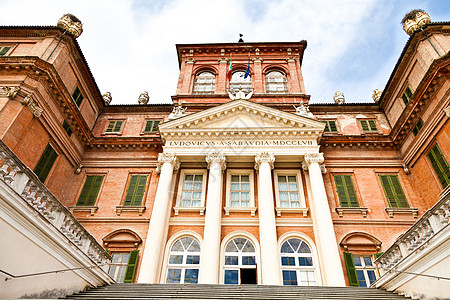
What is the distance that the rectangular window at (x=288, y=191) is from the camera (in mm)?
18250

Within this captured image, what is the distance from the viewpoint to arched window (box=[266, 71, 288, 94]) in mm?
25225

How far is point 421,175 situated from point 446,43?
7611 mm

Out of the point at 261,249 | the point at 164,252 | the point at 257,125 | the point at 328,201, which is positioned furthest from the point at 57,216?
the point at 328,201

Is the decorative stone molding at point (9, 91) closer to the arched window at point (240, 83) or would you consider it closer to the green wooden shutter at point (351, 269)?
the arched window at point (240, 83)

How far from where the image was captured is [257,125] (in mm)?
19531

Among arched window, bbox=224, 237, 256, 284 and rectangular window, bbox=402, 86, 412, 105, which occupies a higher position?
rectangular window, bbox=402, 86, 412, 105

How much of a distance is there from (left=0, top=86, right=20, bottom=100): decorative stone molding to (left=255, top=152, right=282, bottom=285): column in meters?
12.9

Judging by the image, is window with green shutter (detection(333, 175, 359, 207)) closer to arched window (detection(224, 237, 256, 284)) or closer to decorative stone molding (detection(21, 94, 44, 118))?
arched window (detection(224, 237, 256, 284))

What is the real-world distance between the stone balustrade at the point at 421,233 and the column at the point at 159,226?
9.81 meters

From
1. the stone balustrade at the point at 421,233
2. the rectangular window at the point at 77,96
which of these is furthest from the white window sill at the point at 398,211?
the rectangular window at the point at 77,96

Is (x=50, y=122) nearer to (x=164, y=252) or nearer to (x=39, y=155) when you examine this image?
(x=39, y=155)

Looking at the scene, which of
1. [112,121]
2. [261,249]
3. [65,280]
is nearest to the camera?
[65,280]

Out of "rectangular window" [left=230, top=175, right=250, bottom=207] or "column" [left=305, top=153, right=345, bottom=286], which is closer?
"column" [left=305, top=153, right=345, bottom=286]

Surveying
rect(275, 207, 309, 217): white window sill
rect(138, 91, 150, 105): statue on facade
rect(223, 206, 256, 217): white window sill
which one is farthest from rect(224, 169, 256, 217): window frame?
rect(138, 91, 150, 105): statue on facade
